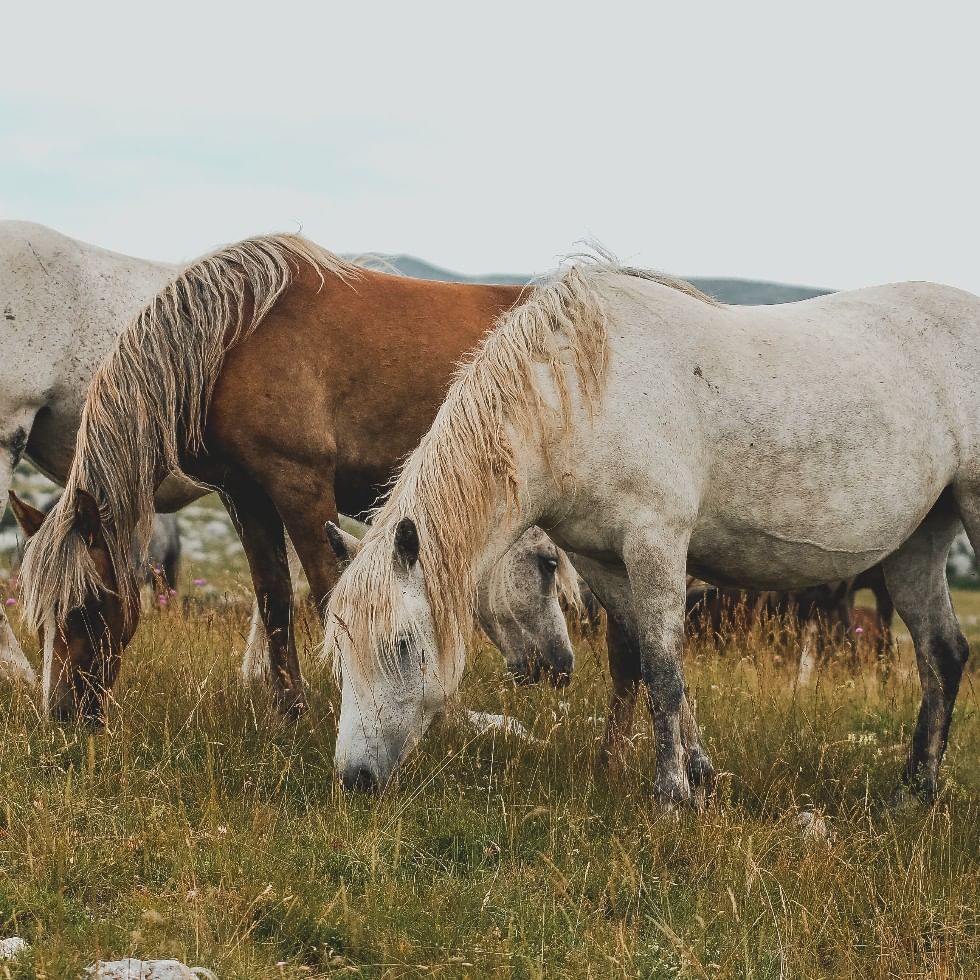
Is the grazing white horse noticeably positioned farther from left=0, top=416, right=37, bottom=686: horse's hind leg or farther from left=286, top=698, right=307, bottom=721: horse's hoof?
left=0, top=416, right=37, bottom=686: horse's hind leg

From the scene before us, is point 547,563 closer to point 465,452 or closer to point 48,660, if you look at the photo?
point 465,452

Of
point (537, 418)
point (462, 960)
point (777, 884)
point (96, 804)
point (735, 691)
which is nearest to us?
point (462, 960)

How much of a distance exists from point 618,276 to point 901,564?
2.15 meters

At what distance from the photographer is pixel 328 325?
609 centimetres

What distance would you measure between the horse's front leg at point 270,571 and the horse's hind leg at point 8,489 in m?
1.17

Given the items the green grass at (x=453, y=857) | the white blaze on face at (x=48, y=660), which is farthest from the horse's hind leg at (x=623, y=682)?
the white blaze on face at (x=48, y=660)

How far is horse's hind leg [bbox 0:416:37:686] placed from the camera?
251 inches

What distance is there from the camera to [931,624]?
6141 mm

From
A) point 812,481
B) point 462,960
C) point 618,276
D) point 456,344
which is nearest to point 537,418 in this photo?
point 618,276

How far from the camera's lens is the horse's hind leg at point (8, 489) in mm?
6367

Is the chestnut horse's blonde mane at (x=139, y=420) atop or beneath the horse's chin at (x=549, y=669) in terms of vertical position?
atop

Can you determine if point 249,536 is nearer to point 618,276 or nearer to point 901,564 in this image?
point 618,276

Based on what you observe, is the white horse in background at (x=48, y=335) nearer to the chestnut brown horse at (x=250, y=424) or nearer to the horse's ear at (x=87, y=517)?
the chestnut brown horse at (x=250, y=424)

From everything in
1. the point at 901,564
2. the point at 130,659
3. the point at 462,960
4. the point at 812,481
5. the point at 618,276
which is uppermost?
the point at 618,276
